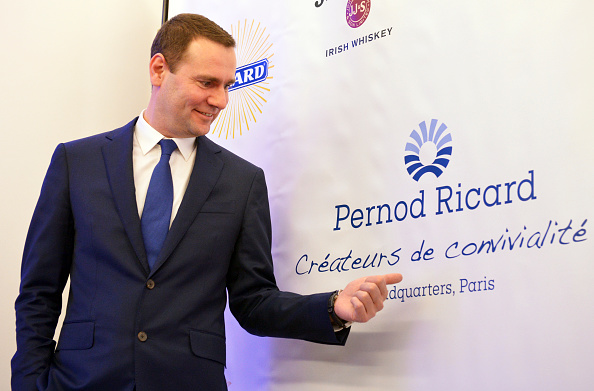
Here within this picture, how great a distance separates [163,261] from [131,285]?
0.36 feet

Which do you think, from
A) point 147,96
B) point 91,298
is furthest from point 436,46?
point 147,96

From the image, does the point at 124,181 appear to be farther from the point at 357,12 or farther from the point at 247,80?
the point at 357,12

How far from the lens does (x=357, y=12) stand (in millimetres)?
2256

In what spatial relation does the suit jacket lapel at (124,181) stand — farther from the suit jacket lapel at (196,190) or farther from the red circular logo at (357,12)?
the red circular logo at (357,12)

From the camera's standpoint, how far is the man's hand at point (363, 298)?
1.79 m

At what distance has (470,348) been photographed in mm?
1815

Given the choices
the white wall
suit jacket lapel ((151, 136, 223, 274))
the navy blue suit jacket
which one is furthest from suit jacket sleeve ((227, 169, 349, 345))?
the white wall

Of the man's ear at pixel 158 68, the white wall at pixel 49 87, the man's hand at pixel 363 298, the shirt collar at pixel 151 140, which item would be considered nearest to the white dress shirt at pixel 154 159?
the shirt collar at pixel 151 140

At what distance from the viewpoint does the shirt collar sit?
A: 84.6 inches

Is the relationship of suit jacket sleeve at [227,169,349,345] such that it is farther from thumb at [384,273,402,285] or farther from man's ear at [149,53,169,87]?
man's ear at [149,53,169,87]

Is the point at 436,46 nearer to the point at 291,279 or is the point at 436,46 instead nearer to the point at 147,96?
the point at 291,279

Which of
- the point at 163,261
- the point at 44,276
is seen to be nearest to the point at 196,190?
the point at 163,261

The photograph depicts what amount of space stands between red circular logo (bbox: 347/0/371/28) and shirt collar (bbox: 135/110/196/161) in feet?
2.17

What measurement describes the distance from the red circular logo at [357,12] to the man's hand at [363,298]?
89 centimetres
